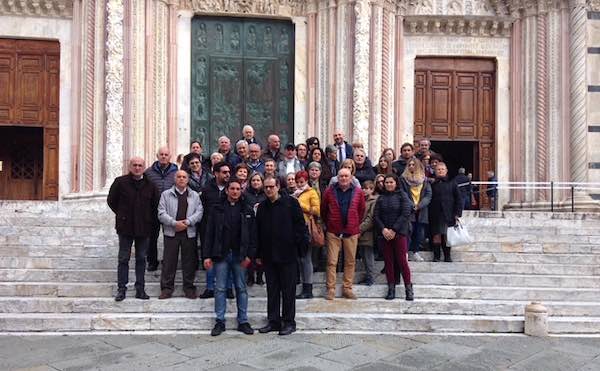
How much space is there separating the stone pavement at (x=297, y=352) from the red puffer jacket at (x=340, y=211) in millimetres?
1455

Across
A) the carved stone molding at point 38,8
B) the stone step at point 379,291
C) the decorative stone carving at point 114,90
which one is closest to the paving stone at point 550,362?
the stone step at point 379,291

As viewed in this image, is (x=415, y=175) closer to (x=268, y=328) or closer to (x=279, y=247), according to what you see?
(x=279, y=247)

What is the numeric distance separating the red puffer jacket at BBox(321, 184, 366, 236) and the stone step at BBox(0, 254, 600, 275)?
3.72ft

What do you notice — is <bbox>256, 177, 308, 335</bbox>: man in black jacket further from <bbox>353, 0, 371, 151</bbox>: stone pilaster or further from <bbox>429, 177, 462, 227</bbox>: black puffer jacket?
<bbox>353, 0, 371, 151</bbox>: stone pilaster

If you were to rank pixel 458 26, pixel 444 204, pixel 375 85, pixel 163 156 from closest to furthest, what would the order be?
pixel 163 156 → pixel 444 204 → pixel 375 85 → pixel 458 26

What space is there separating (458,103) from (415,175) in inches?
296

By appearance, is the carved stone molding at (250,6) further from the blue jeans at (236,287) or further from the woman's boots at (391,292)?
the blue jeans at (236,287)

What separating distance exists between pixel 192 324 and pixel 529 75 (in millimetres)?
11683

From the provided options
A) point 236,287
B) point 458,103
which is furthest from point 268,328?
point 458,103

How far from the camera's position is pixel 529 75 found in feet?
50.7

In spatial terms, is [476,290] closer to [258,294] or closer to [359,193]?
[359,193]

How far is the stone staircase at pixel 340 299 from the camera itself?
24.5ft

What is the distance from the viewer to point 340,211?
8031 mm

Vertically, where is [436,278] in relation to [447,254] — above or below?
below
